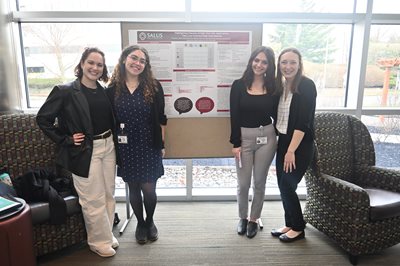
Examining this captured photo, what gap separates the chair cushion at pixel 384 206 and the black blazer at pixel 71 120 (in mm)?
2008

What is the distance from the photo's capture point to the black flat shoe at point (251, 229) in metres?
2.61

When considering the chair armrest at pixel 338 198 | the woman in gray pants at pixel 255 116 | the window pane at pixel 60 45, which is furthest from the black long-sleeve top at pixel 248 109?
the window pane at pixel 60 45

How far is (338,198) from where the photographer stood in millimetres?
2262

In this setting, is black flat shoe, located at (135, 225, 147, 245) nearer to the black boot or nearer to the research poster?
the black boot

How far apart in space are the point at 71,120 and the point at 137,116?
0.45 meters

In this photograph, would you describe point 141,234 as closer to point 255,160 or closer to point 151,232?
point 151,232

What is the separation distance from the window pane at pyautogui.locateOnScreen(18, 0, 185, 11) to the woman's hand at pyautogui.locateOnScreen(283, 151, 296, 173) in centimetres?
172

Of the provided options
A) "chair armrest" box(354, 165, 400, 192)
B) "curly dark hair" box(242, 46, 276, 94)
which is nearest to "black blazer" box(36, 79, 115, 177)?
"curly dark hair" box(242, 46, 276, 94)

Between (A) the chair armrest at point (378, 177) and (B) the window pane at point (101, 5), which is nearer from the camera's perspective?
(A) the chair armrest at point (378, 177)

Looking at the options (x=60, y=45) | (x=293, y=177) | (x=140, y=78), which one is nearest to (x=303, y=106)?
(x=293, y=177)

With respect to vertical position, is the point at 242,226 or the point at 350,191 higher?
the point at 350,191

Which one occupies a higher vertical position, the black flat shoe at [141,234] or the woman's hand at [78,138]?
the woman's hand at [78,138]

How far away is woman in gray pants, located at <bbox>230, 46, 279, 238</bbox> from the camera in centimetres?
235

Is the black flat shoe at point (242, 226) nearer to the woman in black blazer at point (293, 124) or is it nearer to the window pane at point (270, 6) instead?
the woman in black blazer at point (293, 124)
